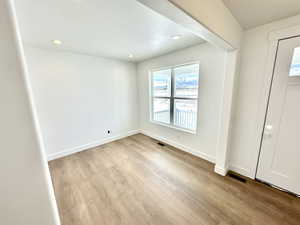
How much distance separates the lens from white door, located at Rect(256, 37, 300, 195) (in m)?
1.59

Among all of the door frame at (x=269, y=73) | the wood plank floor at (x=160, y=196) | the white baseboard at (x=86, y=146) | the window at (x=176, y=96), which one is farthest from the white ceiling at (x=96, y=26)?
the wood plank floor at (x=160, y=196)

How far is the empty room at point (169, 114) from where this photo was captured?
465mm

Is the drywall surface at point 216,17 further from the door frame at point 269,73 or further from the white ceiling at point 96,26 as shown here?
the white ceiling at point 96,26

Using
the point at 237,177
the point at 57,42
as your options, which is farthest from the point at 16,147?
the point at 237,177

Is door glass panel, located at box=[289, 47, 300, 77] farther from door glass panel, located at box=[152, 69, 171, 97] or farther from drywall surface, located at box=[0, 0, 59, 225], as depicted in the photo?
drywall surface, located at box=[0, 0, 59, 225]

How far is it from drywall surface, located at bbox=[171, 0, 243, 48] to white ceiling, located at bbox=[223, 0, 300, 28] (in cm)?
7

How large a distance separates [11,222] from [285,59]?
2.78 meters

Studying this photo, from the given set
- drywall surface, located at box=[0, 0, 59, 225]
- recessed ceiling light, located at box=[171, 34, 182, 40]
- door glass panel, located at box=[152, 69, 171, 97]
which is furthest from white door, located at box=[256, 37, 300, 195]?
drywall surface, located at box=[0, 0, 59, 225]

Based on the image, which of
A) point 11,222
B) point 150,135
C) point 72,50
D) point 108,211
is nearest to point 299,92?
point 11,222

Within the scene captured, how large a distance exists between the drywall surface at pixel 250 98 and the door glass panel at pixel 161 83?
1612mm

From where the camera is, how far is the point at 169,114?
11.0 ft

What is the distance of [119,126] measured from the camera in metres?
3.81

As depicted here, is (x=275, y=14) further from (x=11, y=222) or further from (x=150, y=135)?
(x=150, y=135)

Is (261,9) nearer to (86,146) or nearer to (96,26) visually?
(96,26)
